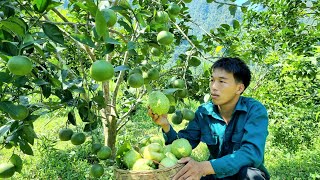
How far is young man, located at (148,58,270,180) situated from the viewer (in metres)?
1.70

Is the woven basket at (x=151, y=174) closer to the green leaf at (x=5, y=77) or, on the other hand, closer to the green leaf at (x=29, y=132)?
the green leaf at (x=29, y=132)

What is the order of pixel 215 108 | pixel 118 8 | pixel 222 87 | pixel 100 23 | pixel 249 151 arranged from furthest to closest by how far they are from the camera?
pixel 215 108 < pixel 222 87 < pixel 249 151 < pixel 118 8 < pixel 100 23

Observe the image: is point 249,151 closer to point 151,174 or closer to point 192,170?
point 192,170

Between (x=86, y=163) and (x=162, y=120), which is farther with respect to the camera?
(x=86, y=163)

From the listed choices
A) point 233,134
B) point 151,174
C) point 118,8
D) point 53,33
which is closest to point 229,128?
point 233,134

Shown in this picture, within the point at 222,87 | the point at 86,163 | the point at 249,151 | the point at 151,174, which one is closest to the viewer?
the point at 151,174

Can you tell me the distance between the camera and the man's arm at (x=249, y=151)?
5.51 ft

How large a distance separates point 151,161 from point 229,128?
568 mm

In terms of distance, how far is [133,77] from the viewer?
1.52 meters

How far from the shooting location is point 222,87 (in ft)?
6.20

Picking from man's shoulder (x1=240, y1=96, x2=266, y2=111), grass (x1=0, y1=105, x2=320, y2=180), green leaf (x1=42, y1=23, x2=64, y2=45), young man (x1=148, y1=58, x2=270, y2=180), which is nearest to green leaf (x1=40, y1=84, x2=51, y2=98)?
green leaf (x1=42, y1=23, x2=64, y2=45)

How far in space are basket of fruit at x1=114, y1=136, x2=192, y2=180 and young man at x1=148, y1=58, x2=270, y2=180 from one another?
81mm

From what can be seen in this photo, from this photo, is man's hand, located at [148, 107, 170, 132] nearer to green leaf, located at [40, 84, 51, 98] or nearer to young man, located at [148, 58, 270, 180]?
young man, located at [148, 58, 270, 180]

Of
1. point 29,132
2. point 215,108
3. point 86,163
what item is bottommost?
point 86,163
